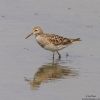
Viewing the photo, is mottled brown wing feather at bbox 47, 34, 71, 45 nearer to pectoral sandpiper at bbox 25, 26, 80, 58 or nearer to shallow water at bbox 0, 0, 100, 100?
pectoral sandpiper at bbox 25, 26, 80, 58

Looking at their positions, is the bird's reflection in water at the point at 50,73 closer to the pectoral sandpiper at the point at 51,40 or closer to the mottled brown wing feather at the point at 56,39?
the pectoral sandpiper at the point at 51,40

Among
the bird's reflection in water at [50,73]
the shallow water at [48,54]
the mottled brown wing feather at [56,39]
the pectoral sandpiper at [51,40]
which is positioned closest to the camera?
the shallow water at [48,54]

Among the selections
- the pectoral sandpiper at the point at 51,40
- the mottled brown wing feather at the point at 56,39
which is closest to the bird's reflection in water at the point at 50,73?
the pectoral sandpiper at the point at 51,40

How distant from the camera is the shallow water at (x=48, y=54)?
13094 millimetres

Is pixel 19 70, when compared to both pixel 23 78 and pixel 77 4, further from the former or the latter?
pixel 77 4

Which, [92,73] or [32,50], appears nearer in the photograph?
[92,73]

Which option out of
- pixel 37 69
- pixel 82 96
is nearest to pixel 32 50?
pixel 37 69

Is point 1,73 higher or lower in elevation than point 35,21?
lower

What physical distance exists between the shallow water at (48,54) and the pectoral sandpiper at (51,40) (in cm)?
20

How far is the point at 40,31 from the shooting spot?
1703cm

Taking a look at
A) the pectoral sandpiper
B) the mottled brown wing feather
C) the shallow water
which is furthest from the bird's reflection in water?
the mottled brown wing feather

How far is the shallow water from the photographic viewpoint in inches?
516

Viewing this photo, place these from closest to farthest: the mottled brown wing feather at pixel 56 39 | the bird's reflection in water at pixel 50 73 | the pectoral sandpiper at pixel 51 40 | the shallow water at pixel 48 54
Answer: the shallow water at pixel 48 54
the bird's reflection in water at pixel 50 73
the pectoral sandpiper at pixel 51 40
the mottled brown wing feather at pixel 56 39

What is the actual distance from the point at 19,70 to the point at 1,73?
0.51 metres
